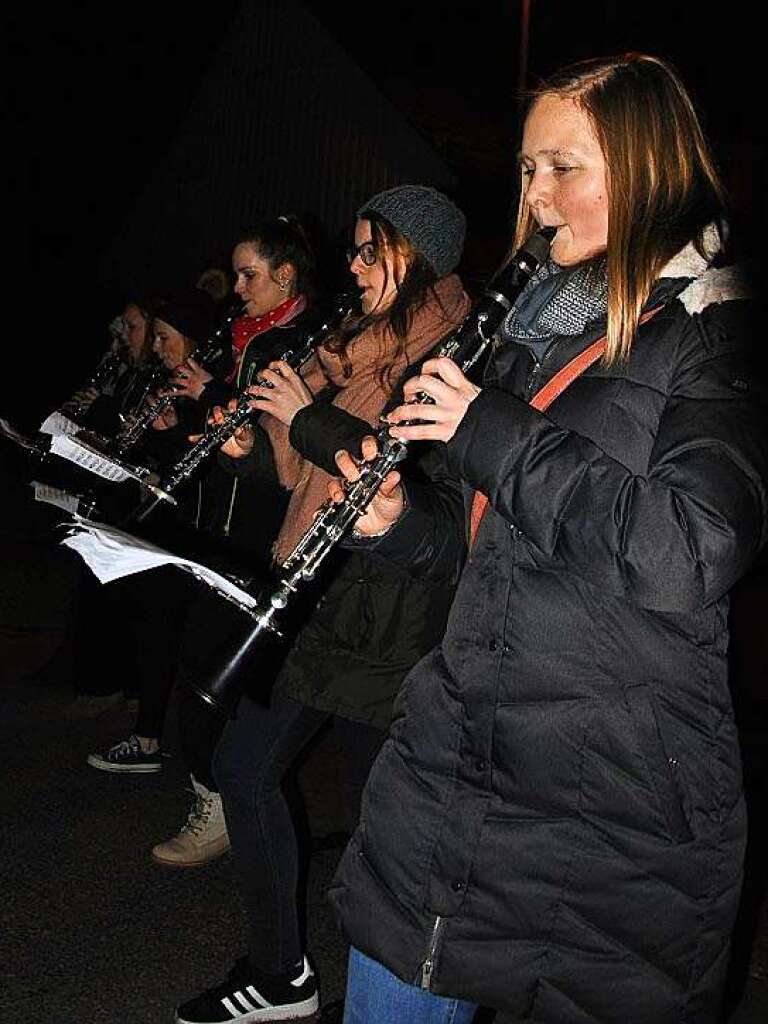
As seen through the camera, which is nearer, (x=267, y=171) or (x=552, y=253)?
(x=552, y=253)

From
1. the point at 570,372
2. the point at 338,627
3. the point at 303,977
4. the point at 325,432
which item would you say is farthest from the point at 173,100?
the point at 570,372

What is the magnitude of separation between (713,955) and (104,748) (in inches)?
145

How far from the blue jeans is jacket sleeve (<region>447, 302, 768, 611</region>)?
0.74 metres

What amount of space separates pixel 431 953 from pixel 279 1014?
4.66ft

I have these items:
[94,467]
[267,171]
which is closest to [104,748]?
[94,467]

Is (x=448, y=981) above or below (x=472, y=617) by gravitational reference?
below

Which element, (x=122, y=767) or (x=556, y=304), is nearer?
(x=556, y=304)

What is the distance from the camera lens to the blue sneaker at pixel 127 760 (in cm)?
457

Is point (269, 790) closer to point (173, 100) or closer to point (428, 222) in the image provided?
point (428, 222)

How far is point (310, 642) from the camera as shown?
263 cm

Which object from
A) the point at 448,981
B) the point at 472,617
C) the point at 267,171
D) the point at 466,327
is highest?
the point at 267,171

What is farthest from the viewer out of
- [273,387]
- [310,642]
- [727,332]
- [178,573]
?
[178,573]

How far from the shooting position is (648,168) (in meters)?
1.68

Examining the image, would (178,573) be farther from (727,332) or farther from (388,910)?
(727,332)
